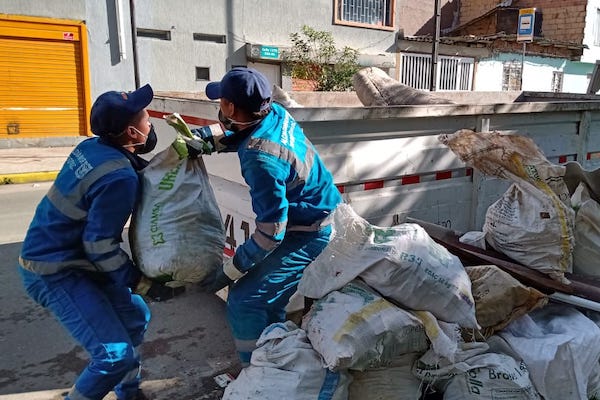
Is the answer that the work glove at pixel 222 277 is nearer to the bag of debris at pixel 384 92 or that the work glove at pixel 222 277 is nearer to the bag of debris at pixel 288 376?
the bag of debris at pixel 288 376

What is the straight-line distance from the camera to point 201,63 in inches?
566

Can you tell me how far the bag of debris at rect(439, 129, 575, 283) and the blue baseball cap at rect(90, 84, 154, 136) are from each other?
1687 millimetres

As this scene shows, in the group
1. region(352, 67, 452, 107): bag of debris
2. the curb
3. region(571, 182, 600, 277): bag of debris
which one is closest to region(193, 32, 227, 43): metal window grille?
the curb

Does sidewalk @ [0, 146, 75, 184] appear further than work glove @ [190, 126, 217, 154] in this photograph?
Yes

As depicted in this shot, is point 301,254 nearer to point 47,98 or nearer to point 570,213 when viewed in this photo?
point 570,213

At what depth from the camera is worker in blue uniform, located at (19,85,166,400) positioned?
7.05 feet

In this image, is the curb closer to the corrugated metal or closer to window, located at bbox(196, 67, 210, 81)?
the corrugated metal

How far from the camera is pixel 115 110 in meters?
2.18

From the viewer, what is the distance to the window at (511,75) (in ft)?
71.5

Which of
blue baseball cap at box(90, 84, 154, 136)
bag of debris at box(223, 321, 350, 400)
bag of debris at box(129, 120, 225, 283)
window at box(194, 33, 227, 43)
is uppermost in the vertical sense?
window at box(194, 33, 227, 43)

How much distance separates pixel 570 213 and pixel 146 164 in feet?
7.29

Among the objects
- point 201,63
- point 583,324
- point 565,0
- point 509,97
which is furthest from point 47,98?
point 565,0

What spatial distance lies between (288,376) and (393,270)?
0.60 m

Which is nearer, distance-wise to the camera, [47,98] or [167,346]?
[167,346]
